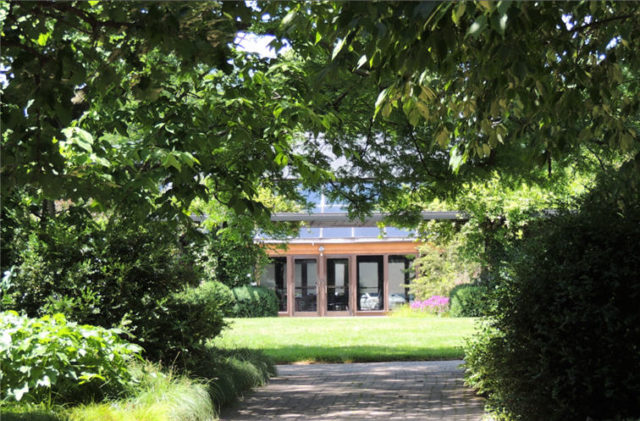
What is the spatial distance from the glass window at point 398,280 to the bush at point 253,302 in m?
6.61

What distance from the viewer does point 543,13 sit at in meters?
4.38

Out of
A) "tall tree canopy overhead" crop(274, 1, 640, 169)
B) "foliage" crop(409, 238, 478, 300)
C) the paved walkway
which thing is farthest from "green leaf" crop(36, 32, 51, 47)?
"foliage" crop(409, 238, 478, 300)

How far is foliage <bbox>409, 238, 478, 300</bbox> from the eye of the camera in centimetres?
2656

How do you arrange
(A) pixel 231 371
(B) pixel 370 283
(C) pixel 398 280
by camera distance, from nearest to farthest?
(A) pixel 231 371 → (C) pixel 398 280 → (B) pixel 370 283

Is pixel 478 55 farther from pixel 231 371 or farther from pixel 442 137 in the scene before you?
pixel 231 371

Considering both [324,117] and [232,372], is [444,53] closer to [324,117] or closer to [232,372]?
[324,117]

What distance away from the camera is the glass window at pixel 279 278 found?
108 feet

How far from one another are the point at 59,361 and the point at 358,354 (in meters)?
8.65

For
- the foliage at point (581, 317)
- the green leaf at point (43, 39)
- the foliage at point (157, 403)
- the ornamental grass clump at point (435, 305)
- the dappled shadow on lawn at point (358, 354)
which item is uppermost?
the green leaf at point (43, 39)

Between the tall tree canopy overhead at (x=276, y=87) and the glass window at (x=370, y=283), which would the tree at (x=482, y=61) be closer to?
the tall tree canopy overhead at (x=276, y=87)

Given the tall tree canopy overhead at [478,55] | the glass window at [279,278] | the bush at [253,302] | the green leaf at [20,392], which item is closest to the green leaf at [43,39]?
the tall tree canopy overhead at [478,55]

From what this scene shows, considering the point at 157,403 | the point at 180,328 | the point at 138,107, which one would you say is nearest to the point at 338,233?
the point at 180,328

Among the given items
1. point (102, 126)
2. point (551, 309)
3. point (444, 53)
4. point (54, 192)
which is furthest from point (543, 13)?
point (102, 126)

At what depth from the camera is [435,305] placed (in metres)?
26.8
